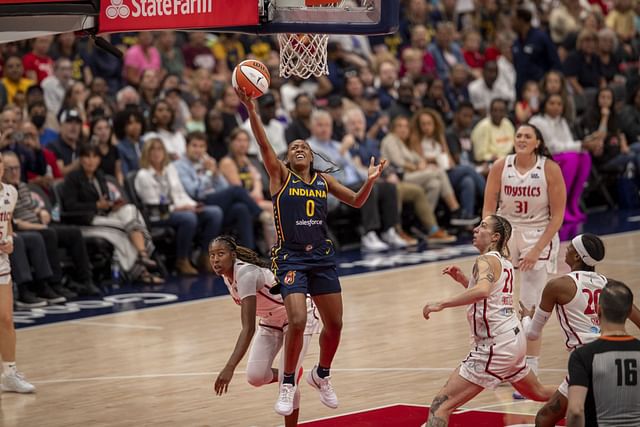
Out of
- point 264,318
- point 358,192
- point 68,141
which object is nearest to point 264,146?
point 358,192

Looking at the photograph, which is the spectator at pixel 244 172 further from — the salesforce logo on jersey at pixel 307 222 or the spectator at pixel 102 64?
the salesforce logo on jersey at pixel 307 222

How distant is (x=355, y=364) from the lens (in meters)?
10.3

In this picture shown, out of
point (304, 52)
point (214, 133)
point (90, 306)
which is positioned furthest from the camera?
point (214, 133)

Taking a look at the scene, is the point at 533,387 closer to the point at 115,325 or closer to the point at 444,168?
the point at 115,325

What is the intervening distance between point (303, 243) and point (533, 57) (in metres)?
13.7

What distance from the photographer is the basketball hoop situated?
9.27 meters

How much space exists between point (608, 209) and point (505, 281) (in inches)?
480

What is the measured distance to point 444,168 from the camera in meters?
17.5

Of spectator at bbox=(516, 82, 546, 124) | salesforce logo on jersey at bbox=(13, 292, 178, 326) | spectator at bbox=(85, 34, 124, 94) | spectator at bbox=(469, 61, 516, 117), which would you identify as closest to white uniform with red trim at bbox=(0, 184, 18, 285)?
salesforce logo on jersey at bbox=(13, 292, 178, 326)

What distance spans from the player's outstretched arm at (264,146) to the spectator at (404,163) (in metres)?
8.71

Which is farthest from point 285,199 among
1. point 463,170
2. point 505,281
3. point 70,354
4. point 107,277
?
point 463,170

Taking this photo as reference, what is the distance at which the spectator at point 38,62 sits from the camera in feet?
54.0

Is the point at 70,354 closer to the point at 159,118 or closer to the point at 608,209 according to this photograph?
the point at 159,118

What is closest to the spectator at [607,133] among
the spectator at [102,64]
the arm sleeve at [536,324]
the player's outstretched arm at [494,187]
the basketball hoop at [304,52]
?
the spectator at [102,64]
